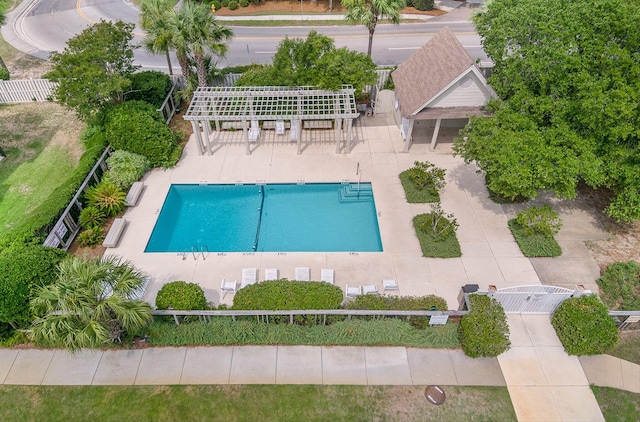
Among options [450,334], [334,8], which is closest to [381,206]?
[450,334]

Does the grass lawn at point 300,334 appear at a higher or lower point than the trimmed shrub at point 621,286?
lower

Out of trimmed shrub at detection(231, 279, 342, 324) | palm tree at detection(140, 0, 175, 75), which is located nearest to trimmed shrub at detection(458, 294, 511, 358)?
trimmed shrub at detection(231, 279, 342, 324)

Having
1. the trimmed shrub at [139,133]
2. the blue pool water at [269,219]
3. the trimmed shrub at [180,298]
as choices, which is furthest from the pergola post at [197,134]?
the trimmed shrub at [180,298]

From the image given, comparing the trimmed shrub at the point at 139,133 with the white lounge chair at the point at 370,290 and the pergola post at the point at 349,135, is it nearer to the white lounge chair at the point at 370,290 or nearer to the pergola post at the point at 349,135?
the pergola post at the point at 349,135

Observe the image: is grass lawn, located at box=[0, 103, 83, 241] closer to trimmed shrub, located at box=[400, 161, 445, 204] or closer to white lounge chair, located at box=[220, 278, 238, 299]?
white lounge chair, located at box=[220, 278, 238, 299]

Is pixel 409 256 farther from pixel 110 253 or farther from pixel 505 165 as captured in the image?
pixel 110 253

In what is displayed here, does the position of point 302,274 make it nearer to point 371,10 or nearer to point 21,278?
point 21,278
